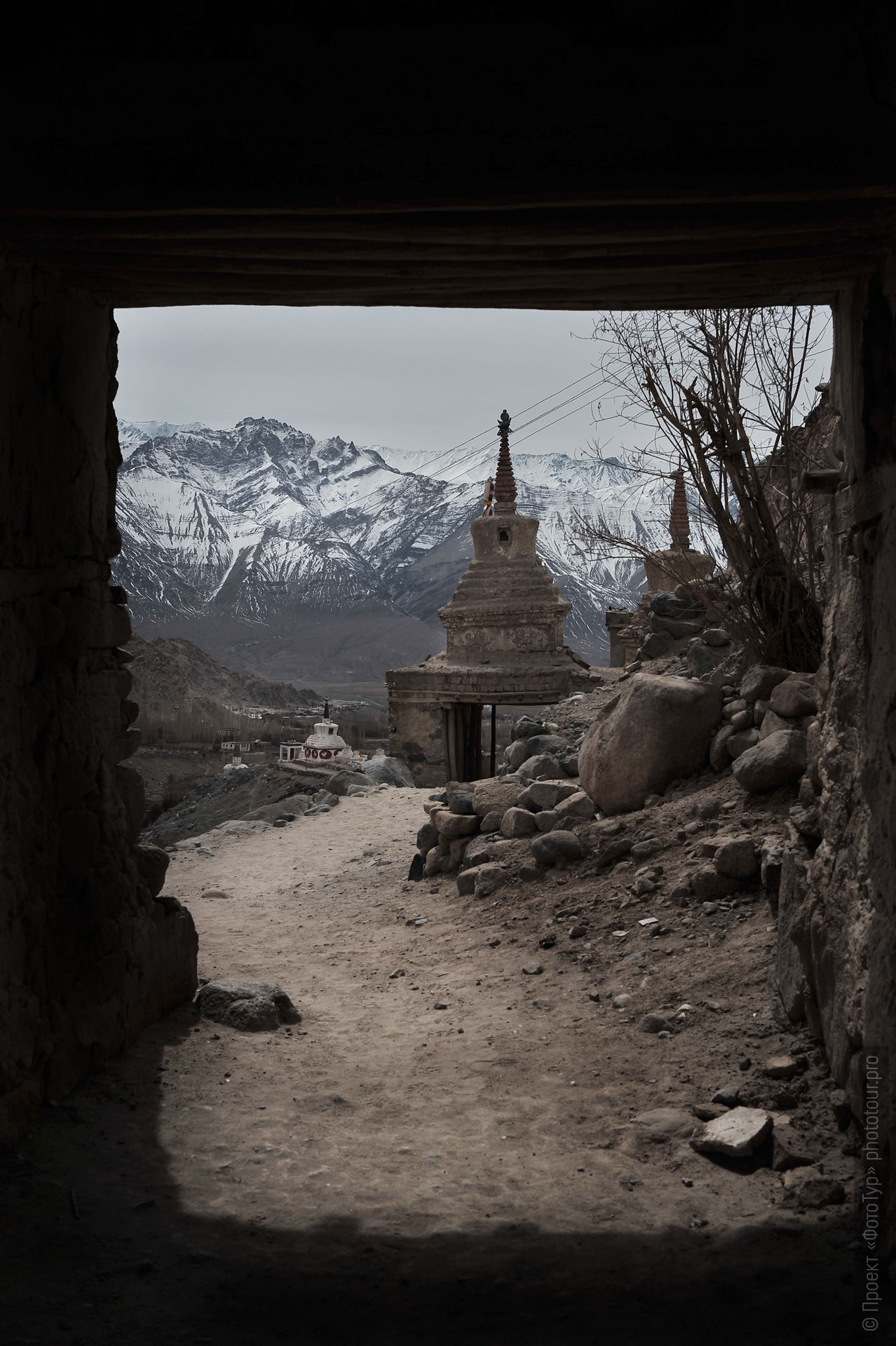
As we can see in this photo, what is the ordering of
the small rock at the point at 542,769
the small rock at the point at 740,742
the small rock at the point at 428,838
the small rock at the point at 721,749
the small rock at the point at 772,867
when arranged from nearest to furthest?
1. the small rock at the point at 772,867
2. the small rock at the point at 740,742
3. the small rock at the point at 721,749
4. the small rock at the point at 542,769
5. the small rock at the point at 428,838

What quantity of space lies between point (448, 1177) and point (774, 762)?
268cm

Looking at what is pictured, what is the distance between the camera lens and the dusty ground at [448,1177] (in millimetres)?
2240

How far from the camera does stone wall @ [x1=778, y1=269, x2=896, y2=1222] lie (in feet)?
8.44

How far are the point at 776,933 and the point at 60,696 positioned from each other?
2.90 meters

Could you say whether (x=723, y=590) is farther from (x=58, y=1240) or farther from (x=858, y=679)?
(x=58, y=1240)

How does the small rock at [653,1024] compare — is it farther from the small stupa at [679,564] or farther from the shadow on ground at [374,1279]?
the small stupa at [679,564]

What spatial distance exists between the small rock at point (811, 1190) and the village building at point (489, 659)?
50.4 ft

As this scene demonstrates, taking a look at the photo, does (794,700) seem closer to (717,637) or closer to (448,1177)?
(717,637)

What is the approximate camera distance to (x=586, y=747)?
6.36 m

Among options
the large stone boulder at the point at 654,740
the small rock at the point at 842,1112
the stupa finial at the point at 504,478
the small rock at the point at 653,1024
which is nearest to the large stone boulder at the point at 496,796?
the large stone boulder at the point at 654,740

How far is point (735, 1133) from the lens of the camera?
114 inches

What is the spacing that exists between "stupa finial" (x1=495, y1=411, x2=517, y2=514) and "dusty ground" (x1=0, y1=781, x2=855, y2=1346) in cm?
2135

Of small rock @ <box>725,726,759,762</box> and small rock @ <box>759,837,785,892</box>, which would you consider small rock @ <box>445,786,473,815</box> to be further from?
small rock @ <box>759,837,785,892</box>

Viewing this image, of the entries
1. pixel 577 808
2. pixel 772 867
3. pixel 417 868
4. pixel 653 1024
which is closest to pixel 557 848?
pixel 577 808
